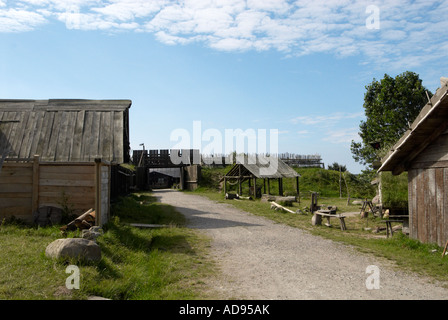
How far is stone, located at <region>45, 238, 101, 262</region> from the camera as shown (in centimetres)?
642

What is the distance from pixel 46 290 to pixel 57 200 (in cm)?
618

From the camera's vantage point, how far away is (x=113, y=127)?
14078mm

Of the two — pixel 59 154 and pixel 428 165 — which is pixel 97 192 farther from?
pixel 428 165

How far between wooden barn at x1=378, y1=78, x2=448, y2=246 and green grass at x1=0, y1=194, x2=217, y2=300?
6059mm

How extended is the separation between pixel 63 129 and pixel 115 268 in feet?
28.8

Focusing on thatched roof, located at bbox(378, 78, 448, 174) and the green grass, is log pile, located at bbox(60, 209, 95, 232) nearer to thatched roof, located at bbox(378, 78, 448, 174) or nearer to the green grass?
the green grass

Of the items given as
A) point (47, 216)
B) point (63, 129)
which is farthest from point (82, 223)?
point (63, 129)

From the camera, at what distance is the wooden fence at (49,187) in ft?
34.7

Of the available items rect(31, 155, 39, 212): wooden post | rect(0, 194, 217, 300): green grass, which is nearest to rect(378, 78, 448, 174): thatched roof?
rect(0, 194, 217, 300): green grass

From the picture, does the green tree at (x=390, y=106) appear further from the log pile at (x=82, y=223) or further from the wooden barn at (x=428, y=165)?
the log pile at (x=82, y=223)

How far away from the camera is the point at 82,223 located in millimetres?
9719

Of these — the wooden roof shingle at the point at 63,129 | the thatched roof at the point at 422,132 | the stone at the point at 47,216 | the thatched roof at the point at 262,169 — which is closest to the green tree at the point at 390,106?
the thatched roof at the point at 262,169

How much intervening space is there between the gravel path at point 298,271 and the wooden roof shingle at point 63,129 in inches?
200

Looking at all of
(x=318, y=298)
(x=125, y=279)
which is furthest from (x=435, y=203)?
(x=125, y=279)
